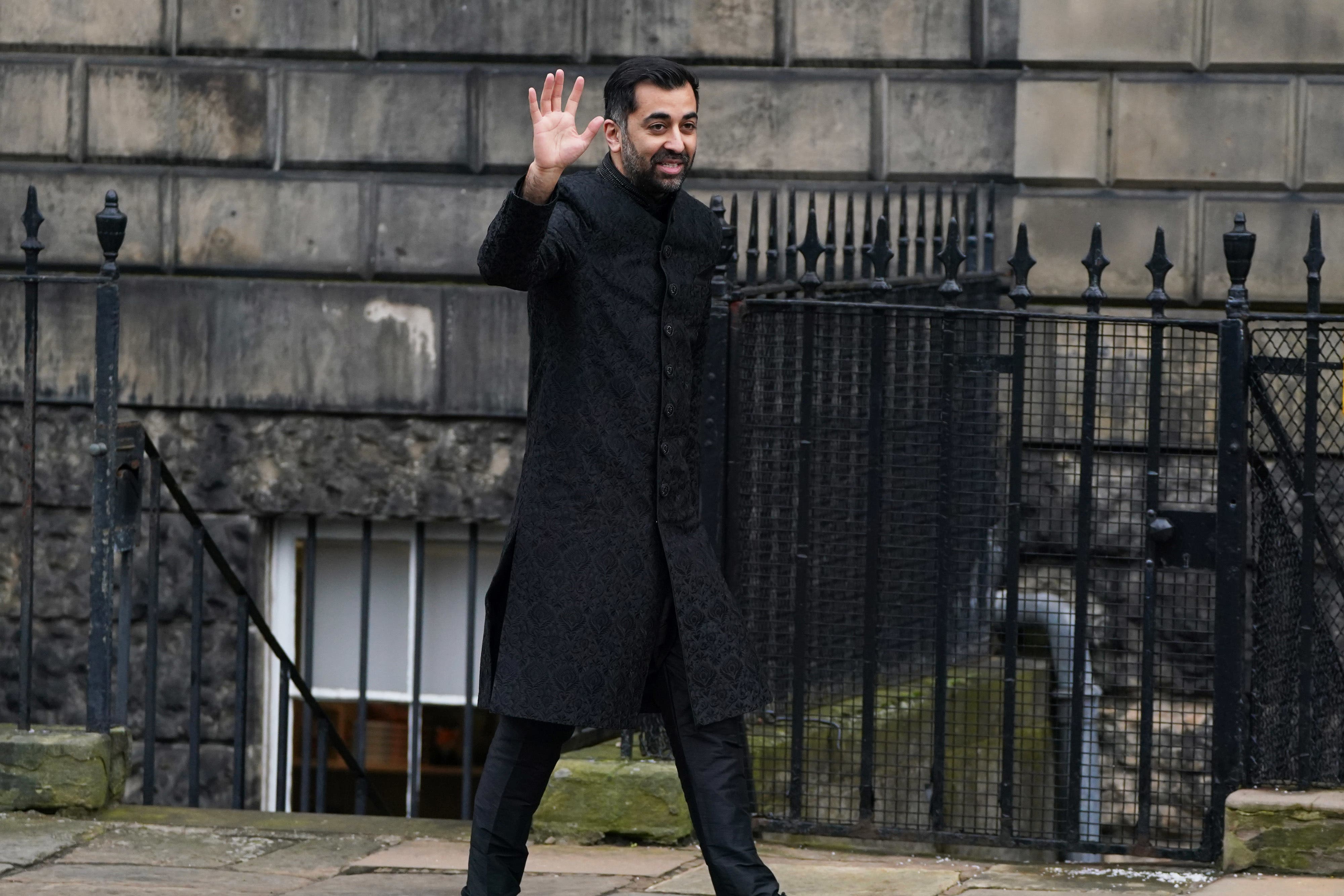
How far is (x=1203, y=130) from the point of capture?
798 centimetres

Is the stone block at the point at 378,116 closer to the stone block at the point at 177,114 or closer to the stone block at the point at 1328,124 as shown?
the stone block at the point at 177,114

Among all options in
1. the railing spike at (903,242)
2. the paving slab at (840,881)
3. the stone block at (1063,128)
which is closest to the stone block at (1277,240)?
the stone block at (1063,128)

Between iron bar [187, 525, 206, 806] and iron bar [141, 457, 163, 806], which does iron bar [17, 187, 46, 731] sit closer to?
iron bar [141, 457, 163, 806]

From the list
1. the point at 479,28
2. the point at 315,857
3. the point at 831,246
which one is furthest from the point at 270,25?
the point at 315,857

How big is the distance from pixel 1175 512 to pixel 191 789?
10.4ft

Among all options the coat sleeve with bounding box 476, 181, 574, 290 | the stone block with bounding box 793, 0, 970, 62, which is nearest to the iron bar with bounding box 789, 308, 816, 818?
the coat sleeve with bounding box 476, 181, 574, 290

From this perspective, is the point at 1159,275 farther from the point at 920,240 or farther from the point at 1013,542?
the point at 920,240

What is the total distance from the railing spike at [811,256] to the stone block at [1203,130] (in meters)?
3.09

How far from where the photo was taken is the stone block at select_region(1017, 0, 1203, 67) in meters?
7.96

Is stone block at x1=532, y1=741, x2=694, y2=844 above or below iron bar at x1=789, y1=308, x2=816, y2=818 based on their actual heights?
below

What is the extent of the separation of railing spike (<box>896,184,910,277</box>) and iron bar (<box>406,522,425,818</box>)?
269 centimetres

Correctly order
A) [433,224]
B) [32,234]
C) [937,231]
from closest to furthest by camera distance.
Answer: [32,234], [937,231], [433,224]

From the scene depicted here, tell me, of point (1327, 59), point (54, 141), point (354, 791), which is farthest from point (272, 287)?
point (1327, 59)

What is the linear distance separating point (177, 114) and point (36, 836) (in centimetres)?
402
